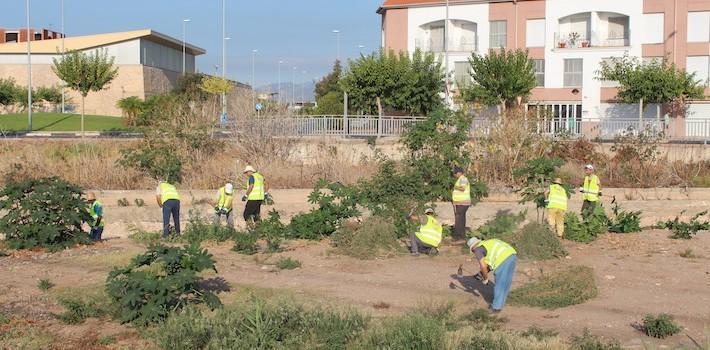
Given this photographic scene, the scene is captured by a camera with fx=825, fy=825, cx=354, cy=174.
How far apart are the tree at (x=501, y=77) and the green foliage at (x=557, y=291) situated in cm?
3129

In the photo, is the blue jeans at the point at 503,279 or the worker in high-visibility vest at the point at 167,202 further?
the worker in high-visibility vest at the point at 167,202

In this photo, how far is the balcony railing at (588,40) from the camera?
47344mm

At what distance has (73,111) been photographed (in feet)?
217

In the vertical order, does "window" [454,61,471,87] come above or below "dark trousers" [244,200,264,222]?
above

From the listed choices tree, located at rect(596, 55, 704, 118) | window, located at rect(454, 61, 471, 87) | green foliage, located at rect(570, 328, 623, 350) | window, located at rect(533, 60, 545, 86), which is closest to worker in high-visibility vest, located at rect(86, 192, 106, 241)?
green foliage, located at rect(570, 328, 623, 350)

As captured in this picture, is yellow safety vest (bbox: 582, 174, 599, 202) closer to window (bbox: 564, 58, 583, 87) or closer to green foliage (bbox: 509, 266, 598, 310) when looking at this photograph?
green foliage (bbox: 509, 266, 598, 310)

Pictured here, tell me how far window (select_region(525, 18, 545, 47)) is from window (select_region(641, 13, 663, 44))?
18.5 ft

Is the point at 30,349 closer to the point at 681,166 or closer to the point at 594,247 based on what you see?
the point at 594,247

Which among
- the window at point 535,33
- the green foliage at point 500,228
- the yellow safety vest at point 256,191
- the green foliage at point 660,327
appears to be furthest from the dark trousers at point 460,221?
the window at point 535,33

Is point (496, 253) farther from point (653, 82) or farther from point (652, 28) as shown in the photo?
point (652, 28)

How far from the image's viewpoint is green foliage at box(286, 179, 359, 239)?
15328 mm

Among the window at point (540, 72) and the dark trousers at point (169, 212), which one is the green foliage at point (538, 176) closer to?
the dark trousers at point (169, 212)

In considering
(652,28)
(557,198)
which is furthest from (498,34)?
(557,198)

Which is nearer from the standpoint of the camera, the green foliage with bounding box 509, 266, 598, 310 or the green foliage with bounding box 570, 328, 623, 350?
the green foliage with bounding box 570, 328, 623, 350
